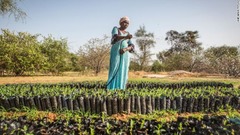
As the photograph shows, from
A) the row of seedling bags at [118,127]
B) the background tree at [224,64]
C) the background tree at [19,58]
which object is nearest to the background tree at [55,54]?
the background tree at [19,58]

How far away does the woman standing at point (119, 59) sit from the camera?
9234mm

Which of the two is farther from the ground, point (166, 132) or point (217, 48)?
point (217, 48)

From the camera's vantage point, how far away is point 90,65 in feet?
99.7

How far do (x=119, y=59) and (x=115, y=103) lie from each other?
7.64 feet

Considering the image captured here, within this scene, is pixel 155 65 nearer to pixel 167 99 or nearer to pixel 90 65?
pixel 90 65

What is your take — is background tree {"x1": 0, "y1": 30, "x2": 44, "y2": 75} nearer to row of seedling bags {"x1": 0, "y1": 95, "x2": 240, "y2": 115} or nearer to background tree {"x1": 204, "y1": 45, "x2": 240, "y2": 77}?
row of seedling bags {"x1": 0, "y1": 95, "x2": 240, "y2": 115}

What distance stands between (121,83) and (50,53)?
20.3 m

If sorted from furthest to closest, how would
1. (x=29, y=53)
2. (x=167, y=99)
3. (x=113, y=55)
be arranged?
1. (x=29, y=53)
2. (x=113, y=55)
3. (x=167, y=99)

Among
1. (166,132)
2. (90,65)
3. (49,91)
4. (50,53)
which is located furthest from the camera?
(90,65)

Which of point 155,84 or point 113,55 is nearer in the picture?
point 113,55

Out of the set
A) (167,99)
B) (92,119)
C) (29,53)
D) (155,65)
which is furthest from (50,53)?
(92,119)

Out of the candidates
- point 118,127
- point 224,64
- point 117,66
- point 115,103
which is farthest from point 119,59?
point 224,64

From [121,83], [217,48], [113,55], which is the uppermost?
[217,48]

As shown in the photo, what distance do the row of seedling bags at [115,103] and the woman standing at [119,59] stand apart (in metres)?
1.77
